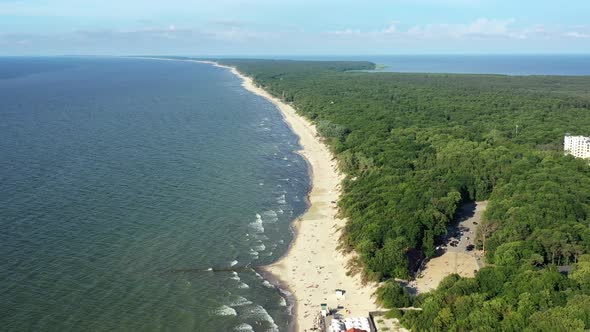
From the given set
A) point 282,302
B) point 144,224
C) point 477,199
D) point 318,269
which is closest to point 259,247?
point 318,269

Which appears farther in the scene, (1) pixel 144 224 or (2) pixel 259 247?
(1) pixel 144 224

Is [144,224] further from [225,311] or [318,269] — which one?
[318,269]

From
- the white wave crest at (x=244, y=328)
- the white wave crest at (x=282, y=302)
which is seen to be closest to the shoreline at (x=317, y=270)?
the white wave crest at (x=282, y=302)

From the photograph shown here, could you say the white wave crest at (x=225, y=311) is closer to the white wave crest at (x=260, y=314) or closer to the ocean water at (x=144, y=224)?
the ocean water at (x=144, y=224)

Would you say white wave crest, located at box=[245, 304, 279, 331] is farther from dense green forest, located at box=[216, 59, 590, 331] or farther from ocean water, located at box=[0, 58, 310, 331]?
dense green forest, located at box=[216, 59, 590, 331]

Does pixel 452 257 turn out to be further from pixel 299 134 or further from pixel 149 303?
pixel 299 134

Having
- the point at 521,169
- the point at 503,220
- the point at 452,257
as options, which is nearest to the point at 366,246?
the point at 452,257

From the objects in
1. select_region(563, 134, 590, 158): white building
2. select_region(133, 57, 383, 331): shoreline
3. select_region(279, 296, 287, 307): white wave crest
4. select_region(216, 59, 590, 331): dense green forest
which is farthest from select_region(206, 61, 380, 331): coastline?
select_region(563, 134, 590, 158): white building
